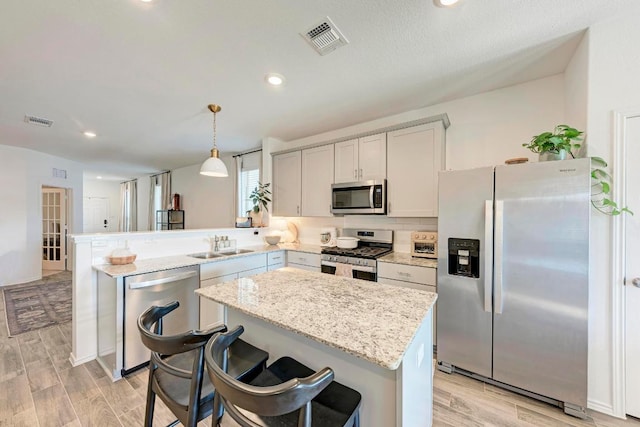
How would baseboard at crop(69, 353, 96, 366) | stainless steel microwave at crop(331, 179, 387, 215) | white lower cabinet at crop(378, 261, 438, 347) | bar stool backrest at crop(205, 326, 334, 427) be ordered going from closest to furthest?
bar stool backrest at crop(205, 326, 334, 427)
baseboard at crop(69, 353, 96, 366)
white lower cabinet at crop(378, 261, 438, 347)
stainless steel microwave at crop(331, 179, 387, 215)

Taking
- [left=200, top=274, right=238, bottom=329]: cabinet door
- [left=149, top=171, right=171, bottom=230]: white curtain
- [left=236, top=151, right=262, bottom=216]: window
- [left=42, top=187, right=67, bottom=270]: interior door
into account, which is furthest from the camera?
[left=149, top=171, right=171, bottom=230]: white curtain

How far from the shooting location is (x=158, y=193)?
25.2 ft

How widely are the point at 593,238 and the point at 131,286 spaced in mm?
3588

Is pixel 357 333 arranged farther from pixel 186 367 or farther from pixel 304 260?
pixel 304 260

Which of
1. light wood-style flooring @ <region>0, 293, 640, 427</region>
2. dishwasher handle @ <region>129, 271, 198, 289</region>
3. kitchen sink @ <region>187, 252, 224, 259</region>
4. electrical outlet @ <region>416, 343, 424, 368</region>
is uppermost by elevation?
kitchen sink @ <region>187, 252, 224, 259</region>

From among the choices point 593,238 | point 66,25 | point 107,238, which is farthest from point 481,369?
point 66,25

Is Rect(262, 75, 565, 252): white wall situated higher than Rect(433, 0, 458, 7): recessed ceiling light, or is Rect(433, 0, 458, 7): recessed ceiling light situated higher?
Rect(433, 0, 458, 7): recessed ceiling light

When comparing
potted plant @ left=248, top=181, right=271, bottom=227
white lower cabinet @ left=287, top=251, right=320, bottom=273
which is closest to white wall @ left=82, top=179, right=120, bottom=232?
potted plant @ left=248, top=181, right=271, bottom=227

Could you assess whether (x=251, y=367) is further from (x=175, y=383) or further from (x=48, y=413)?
(x=48, y=413)

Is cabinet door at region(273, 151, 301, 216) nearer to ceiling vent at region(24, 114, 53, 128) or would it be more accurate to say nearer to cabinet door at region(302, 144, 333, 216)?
cabinet door at region(302, 144, 333, 216)

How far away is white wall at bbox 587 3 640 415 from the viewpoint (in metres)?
1.73

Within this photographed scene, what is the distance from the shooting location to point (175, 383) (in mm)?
1219

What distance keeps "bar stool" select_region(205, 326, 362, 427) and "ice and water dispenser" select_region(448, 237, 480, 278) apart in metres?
1.54

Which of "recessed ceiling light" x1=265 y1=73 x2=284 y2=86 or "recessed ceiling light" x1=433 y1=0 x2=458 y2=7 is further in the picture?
"recessed ceiling light" x1=265 y1=73 x2=284 y2=86
